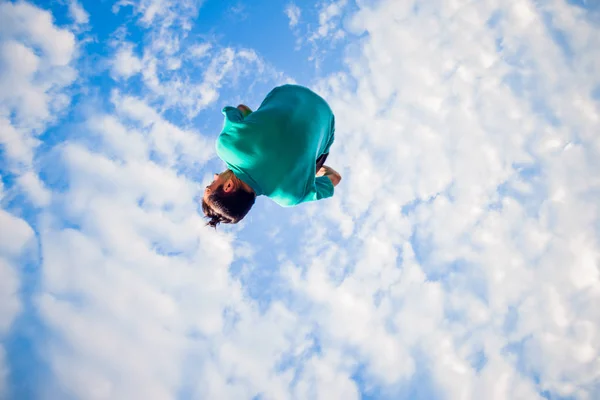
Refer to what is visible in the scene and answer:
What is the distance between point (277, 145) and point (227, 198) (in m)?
0.63

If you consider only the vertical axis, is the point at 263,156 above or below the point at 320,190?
above

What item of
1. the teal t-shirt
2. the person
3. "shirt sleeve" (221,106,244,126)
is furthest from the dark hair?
"shirt sleeve" (221,106,244,126)


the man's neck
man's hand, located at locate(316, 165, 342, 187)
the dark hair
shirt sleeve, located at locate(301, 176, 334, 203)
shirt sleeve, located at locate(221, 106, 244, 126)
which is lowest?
man's hand, located at locate(316, 165, 342, 187)

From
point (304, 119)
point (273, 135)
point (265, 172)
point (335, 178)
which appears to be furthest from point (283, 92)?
point (335, 178)

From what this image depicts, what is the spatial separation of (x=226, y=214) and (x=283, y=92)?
141 cm

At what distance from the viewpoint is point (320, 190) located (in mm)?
3623

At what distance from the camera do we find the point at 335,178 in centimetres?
418

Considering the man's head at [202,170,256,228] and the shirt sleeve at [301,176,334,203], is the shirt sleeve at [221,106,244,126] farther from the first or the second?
the shirt sleeve at [301,176,334,203]

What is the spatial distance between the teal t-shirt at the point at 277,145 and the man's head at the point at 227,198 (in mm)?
75

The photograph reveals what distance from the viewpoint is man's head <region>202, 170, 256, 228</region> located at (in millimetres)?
2861

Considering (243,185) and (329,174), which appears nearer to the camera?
(243,185)

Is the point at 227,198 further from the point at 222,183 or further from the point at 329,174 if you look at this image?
the point at 329,174

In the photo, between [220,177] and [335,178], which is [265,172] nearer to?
[220,177]

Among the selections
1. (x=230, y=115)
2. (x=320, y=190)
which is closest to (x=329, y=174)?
(x=320, y=190)
